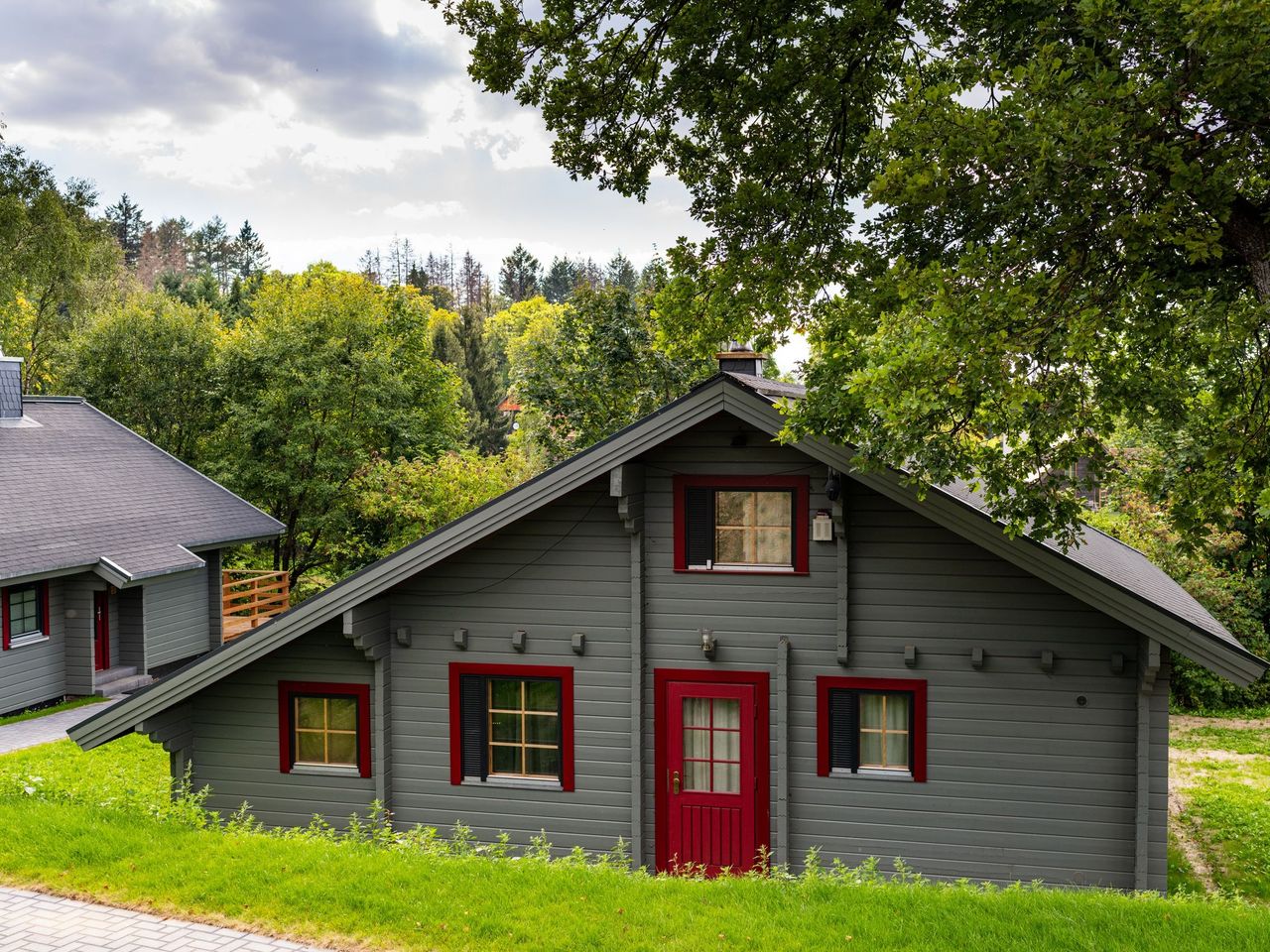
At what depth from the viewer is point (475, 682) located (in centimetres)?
1096

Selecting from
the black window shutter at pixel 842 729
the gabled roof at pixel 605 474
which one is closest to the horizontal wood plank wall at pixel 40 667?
the gabled roof at pixel 605 474

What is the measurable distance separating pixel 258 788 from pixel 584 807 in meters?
3.77

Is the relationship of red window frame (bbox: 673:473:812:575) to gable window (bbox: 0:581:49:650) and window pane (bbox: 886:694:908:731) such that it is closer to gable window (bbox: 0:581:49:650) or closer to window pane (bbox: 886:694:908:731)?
window pane (bbox: 886:694:908:731)

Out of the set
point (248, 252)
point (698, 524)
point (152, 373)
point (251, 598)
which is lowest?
point (251, 598)

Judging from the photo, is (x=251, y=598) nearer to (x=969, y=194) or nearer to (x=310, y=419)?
(x=310, y=419)

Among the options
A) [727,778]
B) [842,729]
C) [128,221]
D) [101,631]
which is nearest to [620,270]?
[128,221]

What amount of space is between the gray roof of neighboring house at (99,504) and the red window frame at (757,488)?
530 inches

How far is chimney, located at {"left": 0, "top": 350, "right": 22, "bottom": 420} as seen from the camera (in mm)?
23234

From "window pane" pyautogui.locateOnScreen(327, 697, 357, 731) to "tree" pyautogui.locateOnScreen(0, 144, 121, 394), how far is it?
2669 centimetres

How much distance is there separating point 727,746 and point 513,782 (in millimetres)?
2369

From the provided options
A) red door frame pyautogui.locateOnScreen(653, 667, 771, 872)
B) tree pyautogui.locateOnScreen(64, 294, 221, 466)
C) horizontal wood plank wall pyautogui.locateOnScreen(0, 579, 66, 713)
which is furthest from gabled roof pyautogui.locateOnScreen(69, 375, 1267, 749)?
tree pyautogui.locateOnScreen(64, 294, 221, 466)

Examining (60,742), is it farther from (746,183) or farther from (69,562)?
(746,183)

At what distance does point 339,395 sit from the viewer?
1164 inches

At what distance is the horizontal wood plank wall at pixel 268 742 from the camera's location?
11.0m
